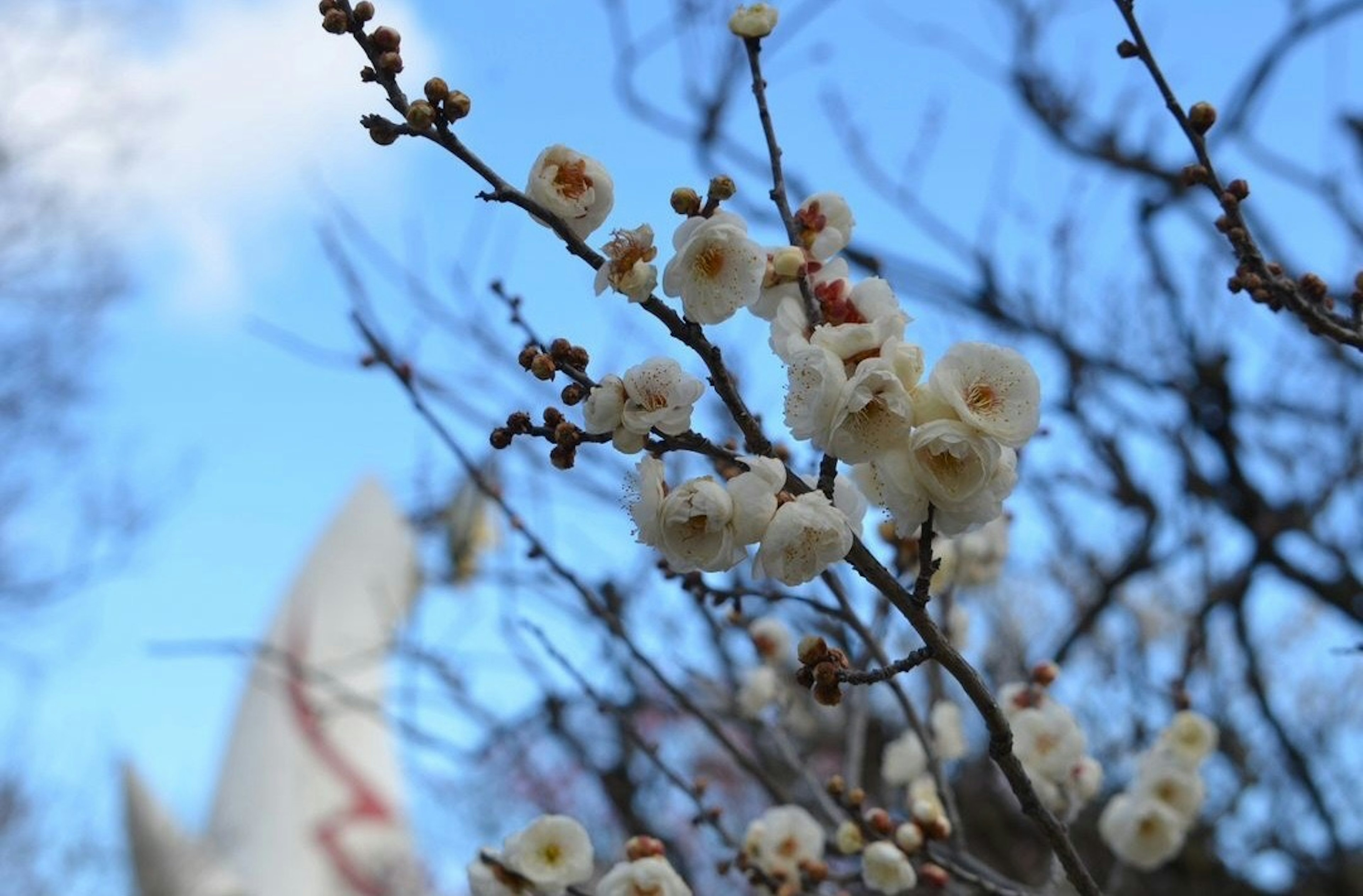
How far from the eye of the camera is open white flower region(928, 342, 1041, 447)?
1261 millimetres

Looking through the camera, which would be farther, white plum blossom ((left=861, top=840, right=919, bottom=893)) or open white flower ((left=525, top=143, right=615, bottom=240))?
white plum blossom ((left=861, top=840, right=919, bottom=893))

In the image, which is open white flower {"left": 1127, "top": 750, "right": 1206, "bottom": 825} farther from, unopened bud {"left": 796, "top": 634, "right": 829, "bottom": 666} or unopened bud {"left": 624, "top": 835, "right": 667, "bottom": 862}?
unopened bud {"left": 796, "top": 634, "right": 829, "bottom": 666}

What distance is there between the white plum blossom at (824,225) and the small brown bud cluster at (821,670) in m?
0.51

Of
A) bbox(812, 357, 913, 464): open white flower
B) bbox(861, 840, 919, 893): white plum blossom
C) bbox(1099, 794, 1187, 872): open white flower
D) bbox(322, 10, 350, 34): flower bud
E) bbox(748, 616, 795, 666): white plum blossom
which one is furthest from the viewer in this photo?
bbox(748, 616, 795, 666): white plum blossom

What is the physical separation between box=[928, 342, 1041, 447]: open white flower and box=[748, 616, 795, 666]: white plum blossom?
155 cm

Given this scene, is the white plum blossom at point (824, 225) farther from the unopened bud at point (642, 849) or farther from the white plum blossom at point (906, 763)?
the white plum blossom at point (906, 763)

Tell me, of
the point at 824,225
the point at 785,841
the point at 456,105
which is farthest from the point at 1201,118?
the point at 785,841

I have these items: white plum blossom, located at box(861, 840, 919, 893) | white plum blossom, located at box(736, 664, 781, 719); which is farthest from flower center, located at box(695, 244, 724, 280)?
white plum blossom, located at box(736, 664, 781, 719)

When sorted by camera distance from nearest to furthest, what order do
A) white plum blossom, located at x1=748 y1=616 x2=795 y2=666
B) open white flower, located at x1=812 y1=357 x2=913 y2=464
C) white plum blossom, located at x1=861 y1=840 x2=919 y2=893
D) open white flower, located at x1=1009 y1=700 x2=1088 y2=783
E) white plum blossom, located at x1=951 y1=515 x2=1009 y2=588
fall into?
open white flower, located at x1=812 y1=357 x2=913 y2=464 < white plum blossom, located at x1=861 y1=840 x2=919 y2=893 < open white flower, located at x1=1009 y1=700 x2=1088 y2=783 < white plum blossom, located at x1=748 y1=616 x2=795 y2=666 < white plum blossom, located at x1=951 y1=515 x2=1009 y2=588

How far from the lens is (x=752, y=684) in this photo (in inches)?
117

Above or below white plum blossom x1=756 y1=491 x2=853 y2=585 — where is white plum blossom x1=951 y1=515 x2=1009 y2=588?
above

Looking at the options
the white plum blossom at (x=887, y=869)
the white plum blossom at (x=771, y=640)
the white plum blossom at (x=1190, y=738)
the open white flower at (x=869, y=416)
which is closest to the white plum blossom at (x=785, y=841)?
Result: the white plum blossom at (x=887, y=869)

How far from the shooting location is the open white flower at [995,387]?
126 centimetres

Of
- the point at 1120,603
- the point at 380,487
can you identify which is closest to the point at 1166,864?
the point at 1120,603
